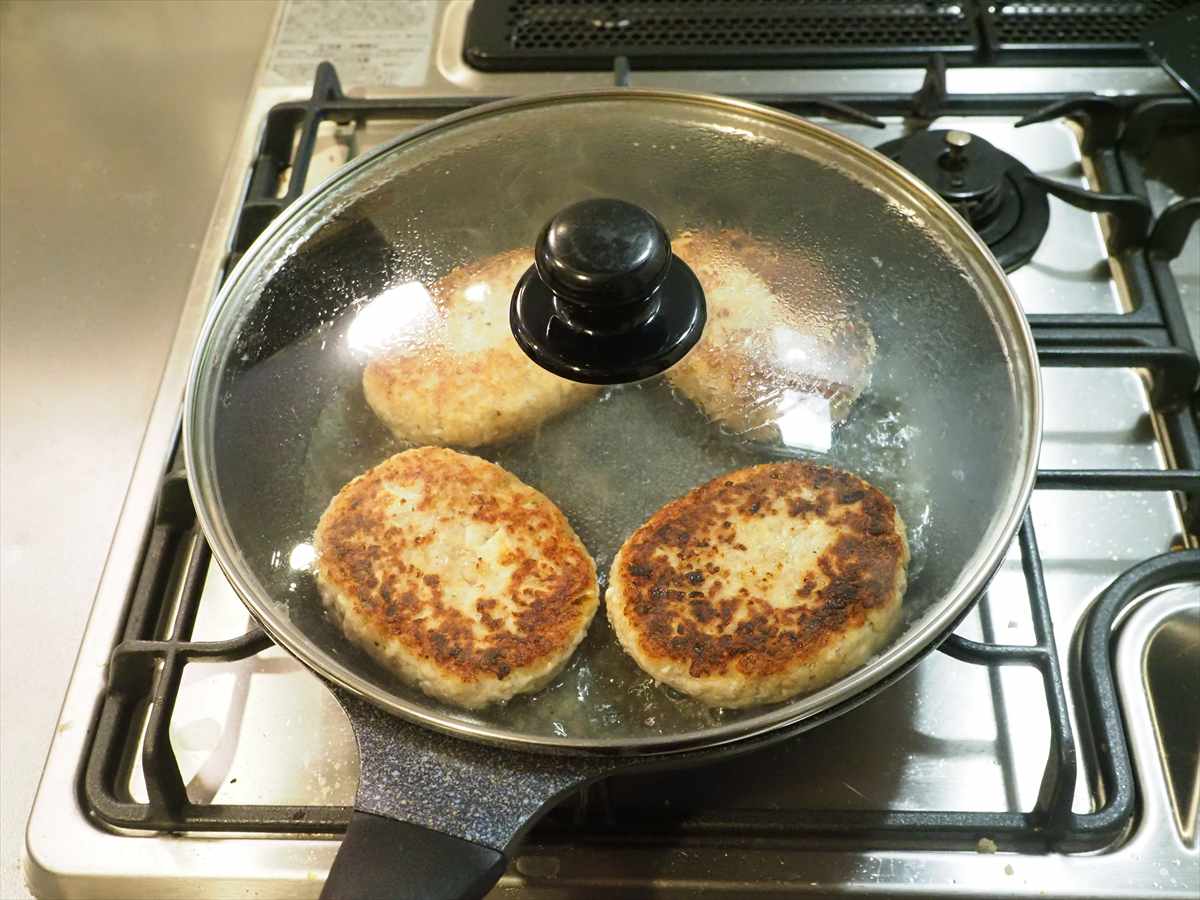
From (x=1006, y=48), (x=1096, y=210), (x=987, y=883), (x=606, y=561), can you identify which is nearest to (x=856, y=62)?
(x=1006, y=48)

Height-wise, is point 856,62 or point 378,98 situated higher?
point 856,62

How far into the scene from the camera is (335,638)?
0.72 meters

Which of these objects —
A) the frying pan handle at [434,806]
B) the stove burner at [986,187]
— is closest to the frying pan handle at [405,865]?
the frying pan handle at [434,806]

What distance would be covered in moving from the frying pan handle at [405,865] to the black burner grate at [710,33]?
996 millimetres

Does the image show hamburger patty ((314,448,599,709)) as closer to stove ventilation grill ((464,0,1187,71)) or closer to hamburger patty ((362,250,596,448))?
hamburger patty ((362,250,596,448))

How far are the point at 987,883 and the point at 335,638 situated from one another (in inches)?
20.0

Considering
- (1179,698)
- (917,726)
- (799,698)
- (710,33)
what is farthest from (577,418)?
(710,33)

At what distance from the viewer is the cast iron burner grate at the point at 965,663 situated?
0.78 meters

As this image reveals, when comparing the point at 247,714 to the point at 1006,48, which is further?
the point at 1006,48

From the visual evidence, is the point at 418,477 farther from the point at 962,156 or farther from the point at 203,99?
the point at 203,99

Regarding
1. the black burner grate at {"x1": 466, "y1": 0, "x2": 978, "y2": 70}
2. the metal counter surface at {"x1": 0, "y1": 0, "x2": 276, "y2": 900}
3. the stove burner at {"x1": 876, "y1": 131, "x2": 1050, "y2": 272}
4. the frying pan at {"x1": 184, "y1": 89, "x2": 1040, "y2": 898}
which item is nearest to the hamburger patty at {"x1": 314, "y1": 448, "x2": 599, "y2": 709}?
the frying pan at {"x1": 184, "y1": 89, "x2": 1040, "y2": 898}

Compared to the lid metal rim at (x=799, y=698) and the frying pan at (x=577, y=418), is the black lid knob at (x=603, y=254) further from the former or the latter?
the lid metal rim at (x=799, y=698)

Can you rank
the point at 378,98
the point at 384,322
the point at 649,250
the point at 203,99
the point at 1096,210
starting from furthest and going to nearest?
the point at 203,99, the point at 378,98, the point at 1096,210, the point at 384,322, the point at 649,250

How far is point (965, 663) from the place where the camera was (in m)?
0.87
